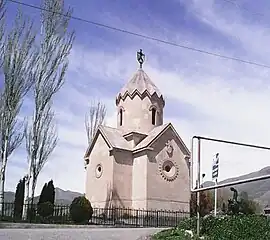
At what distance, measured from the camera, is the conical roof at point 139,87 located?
33.7m

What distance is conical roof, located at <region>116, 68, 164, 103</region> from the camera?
33719 millimetres

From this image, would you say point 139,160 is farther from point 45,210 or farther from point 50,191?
point 45,210

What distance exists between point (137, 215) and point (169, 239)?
15.1 metres

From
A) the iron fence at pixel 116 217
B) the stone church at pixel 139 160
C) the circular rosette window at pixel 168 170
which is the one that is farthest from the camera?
the circular rosette window at pixel 168 170


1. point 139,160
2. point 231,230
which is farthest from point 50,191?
point 231,230

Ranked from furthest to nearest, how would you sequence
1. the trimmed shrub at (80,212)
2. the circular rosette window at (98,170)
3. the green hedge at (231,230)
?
1. the circular rosette window at (98,170)
2. the trimmed shrub at (80,212)
3. the green hedge at (231,230)

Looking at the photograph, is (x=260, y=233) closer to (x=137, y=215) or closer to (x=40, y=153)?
(x=137, y=215)

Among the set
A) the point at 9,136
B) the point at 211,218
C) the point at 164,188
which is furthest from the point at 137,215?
the point at 211,218

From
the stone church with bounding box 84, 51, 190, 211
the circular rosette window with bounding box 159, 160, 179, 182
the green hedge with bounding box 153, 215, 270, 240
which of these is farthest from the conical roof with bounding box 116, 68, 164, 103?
the green hedge with bounding box 153, 215, 270, 240

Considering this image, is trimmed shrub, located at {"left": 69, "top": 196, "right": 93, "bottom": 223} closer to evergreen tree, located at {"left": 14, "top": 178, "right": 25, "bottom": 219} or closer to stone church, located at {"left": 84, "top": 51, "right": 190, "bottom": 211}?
evergreen tree, located at {"left": 14, "top": 178, "right": 25, "bottom": 219}

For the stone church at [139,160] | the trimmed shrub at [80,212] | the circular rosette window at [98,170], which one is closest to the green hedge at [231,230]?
the trimmed shrub at [80,212]

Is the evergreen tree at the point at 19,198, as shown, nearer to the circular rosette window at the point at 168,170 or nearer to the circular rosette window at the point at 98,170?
the circular rosette window at the point at 98,170

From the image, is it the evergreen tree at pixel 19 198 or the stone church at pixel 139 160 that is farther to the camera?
the stone church at pixel 139 160

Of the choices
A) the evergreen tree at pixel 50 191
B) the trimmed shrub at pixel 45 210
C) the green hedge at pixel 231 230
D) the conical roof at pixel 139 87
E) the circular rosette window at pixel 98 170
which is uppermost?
the conical roof at pixel 139 87
